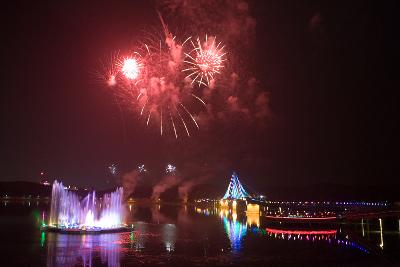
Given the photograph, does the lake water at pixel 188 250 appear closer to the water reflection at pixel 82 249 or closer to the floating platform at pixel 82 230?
the water reflection at pixel 82 249

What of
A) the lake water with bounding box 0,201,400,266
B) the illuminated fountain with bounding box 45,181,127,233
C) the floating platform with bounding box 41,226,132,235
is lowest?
the lake water with bounding box 0,201,400,266

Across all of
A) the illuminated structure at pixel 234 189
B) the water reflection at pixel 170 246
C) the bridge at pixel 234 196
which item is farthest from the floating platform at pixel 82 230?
the illuminated structure at pixel 234 189

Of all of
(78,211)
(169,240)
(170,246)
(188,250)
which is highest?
(78,211)

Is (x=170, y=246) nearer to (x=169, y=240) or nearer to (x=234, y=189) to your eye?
(x=169, y=240)

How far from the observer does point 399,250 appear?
120ft

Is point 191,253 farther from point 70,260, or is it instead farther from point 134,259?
point 70,260

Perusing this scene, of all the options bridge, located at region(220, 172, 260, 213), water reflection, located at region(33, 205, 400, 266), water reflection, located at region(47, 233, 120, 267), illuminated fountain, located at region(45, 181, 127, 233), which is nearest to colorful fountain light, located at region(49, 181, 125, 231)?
illuminated fountain, located at region(45, 181, 127, 233)

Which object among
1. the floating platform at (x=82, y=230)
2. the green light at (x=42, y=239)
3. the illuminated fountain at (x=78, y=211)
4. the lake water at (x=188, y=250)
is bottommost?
the lake water at (x=188, y=250)

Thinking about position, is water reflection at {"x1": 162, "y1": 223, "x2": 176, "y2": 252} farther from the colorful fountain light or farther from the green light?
the green light

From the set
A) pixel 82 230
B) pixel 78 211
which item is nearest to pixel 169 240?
pixel 82 230

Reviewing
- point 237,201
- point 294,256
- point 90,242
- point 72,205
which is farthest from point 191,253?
point 237,201

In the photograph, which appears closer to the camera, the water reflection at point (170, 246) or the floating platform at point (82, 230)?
the water reflection at point (170, 246)

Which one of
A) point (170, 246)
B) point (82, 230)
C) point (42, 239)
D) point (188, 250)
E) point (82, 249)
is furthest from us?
point (82, 230)

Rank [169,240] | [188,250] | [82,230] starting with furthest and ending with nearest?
[82,230], [169,240], [188,250]
